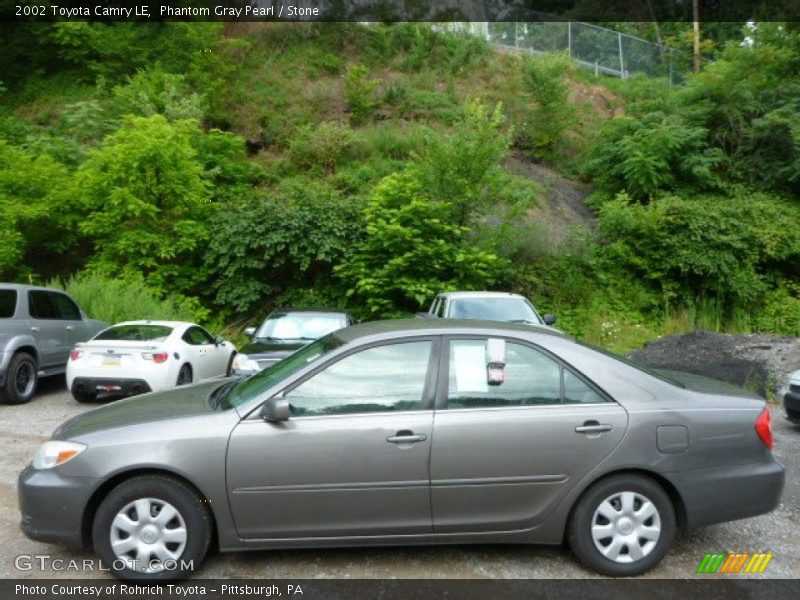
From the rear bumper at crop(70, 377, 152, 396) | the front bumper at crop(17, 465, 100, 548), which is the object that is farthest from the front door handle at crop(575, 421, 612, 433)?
the rear bumper at crop(70, 377, 152, 396)

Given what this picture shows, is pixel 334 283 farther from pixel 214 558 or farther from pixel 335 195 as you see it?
pixel 214 558

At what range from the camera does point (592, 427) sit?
13.8ft

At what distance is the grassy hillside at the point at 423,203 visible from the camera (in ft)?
50.0

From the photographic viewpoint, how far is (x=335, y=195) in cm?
1725

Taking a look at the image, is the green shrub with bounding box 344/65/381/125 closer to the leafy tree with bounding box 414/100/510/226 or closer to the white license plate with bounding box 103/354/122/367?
the leafy tree with bounding box 414/100/510/226

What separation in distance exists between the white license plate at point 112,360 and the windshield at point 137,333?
38cm

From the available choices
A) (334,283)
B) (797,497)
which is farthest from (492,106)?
(797,497)

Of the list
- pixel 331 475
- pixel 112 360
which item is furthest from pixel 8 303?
pixel 331 475

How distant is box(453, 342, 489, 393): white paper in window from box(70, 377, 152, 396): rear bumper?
655cm

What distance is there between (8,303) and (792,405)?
10.9 meters

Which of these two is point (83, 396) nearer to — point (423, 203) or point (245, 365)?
point (245, 365)

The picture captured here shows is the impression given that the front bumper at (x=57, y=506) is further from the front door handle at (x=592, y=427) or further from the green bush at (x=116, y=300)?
the green bush at (x=116, y=300)

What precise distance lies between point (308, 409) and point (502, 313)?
716 centimetres

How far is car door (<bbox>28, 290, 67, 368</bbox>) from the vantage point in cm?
1038
